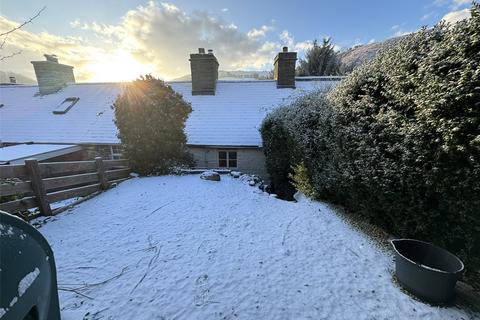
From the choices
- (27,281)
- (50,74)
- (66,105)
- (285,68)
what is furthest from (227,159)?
(50,74)

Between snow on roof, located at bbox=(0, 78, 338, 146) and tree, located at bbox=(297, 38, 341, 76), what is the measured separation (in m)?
8.67

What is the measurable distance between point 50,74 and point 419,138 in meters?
19.8

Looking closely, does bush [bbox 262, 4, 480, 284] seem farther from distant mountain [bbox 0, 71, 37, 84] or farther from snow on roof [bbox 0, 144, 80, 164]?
distant mountain [bbox 0, 71, 37, 84]

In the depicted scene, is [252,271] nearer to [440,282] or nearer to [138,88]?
[440,282]

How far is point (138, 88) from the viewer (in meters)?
8.49

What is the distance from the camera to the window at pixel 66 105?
13373 mm

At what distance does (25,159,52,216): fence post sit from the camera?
4.25m

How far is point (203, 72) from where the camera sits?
13.1m

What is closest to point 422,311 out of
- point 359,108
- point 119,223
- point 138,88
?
point 359,108

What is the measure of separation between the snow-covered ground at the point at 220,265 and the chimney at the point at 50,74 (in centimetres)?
1472

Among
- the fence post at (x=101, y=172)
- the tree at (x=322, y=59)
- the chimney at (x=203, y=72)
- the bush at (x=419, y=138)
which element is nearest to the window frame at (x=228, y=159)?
the chimney at (x=203, y=72)

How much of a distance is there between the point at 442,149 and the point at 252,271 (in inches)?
105

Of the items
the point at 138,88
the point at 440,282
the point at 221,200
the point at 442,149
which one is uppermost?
the point at 138,88

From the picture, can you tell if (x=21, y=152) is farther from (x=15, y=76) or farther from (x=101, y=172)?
(x=15, y=76)
